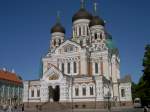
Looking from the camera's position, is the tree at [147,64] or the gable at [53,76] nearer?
the tree at [147,64]

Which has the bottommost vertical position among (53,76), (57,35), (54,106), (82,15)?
(54,106)

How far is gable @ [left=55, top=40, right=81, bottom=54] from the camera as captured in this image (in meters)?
64.0

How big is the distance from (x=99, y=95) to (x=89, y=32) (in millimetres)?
21695

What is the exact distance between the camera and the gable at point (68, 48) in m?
64.0

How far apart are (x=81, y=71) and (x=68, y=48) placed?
7467 millimetres

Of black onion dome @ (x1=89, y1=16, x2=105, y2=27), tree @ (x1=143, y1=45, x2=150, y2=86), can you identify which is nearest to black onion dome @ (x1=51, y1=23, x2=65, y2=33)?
black onion dome @ (x1=89, y1=16, x2=105, y2=27)

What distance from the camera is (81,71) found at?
61781mm

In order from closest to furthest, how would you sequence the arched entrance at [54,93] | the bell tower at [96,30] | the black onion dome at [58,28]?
the arched entrance at [54,93], the bell tower at [96,30], the black onion dome at [58,28]

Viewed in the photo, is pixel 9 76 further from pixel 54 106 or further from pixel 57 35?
pixel 54 106

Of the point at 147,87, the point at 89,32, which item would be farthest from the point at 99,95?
the point at 89,32

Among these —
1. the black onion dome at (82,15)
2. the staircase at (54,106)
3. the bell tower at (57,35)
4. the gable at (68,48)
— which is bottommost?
the staircase at (54,106)

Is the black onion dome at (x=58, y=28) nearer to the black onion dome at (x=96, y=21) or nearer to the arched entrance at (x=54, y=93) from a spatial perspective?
the black onion dome at (x=96, y=21)

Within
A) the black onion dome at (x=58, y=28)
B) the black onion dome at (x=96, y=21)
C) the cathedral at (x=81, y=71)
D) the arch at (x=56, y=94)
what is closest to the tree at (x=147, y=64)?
the cathedral at (x=81, y=71)

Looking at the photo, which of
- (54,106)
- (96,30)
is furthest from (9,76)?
(54,106)
